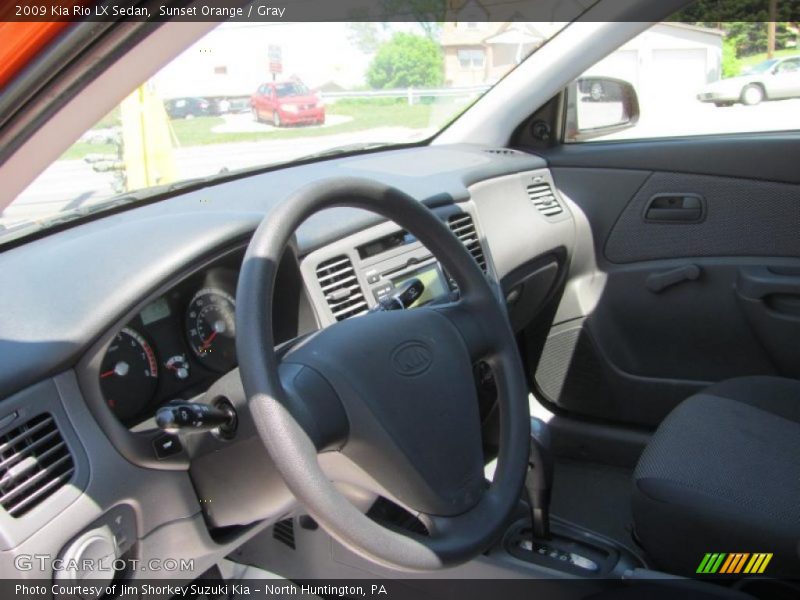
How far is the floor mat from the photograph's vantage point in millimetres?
2568

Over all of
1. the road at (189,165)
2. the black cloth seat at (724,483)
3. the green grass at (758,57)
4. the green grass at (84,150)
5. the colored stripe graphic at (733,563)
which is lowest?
the colored stripe graphic at (733,563)

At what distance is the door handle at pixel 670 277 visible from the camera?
2.67m

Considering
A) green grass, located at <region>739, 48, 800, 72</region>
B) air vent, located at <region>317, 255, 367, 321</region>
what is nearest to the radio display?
air vent, located at <region>317, 255, 367, 321</region>

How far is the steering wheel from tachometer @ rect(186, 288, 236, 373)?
440 mm

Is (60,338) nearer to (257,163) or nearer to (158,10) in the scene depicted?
(158,10)

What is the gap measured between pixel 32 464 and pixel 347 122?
1.59 meters

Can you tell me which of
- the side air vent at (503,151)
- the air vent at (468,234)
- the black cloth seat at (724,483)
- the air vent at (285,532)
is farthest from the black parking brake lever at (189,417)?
the side air vent at (503,151)

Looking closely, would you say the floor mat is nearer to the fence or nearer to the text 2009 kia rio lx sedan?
the text 2009 kia rio lx sedan

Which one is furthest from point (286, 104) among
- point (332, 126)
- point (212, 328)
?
point (212, 328)

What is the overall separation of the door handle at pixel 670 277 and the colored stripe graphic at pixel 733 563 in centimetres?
120

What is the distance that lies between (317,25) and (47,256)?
0.83 m

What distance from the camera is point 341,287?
6.18ft

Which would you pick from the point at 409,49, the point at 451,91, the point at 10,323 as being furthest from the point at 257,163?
the point at 10,323

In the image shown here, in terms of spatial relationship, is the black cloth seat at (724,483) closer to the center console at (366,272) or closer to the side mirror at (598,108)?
the center console at (366,272)
